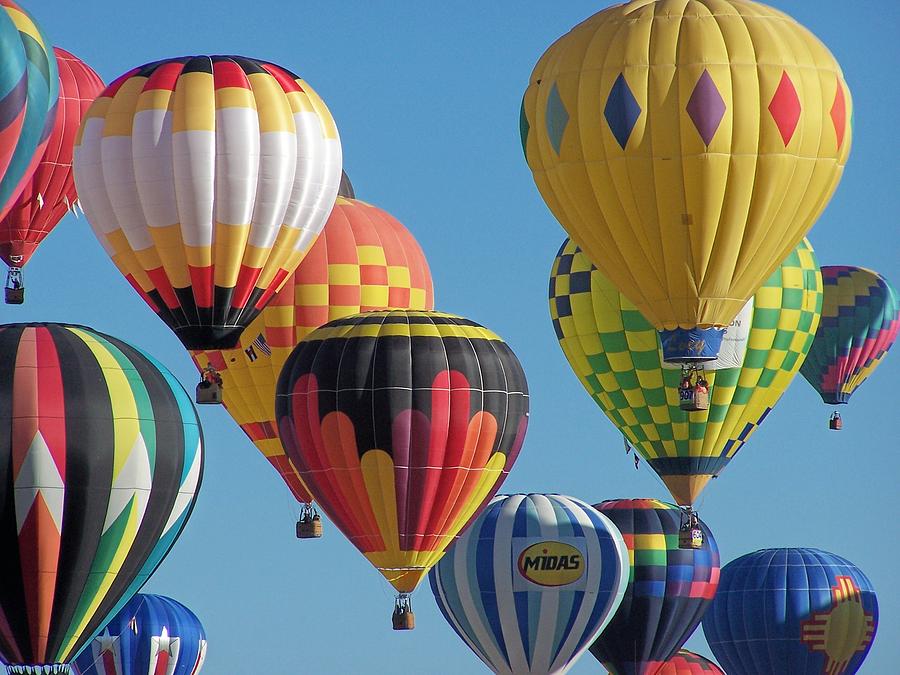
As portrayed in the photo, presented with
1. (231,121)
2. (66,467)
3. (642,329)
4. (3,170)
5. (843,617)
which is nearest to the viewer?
(3,170)

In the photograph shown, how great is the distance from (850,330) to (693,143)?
1302 centimetres

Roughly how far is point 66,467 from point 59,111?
5.18 m

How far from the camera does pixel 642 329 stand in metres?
30.6

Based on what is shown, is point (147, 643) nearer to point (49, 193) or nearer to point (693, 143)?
point (49, 193)

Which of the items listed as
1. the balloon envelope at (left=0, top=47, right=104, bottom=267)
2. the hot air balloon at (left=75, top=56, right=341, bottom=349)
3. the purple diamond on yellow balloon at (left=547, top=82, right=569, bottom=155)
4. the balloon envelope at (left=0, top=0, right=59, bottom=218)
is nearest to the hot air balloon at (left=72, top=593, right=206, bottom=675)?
the balloon envelope at (left=0, top=47, right=104, bottom=267)

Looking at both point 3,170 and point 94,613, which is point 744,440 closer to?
point 94,613

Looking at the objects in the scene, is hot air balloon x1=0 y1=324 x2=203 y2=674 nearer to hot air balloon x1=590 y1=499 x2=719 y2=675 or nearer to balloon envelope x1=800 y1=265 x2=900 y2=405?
hot air balloon x1=590 y1=499 x2=719 y2=675

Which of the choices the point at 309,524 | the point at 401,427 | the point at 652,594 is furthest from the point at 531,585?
the point at 401,427

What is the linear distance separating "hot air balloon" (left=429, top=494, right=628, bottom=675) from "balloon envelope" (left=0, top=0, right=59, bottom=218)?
947cm

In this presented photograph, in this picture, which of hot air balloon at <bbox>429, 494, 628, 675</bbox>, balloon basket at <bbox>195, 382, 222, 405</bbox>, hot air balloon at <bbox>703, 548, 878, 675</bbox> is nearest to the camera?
balloon basket at <bbox>195, 382, 222, 405</bbox>

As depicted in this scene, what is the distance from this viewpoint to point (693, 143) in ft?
85.0

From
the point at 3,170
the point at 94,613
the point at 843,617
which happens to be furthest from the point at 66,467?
the point at 843,617

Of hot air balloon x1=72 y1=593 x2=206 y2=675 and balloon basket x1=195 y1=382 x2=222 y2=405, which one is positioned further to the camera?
hot air balloon x1=72 y1=593 x2=206 y2=675

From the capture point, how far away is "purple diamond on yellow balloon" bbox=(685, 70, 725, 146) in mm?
25875
